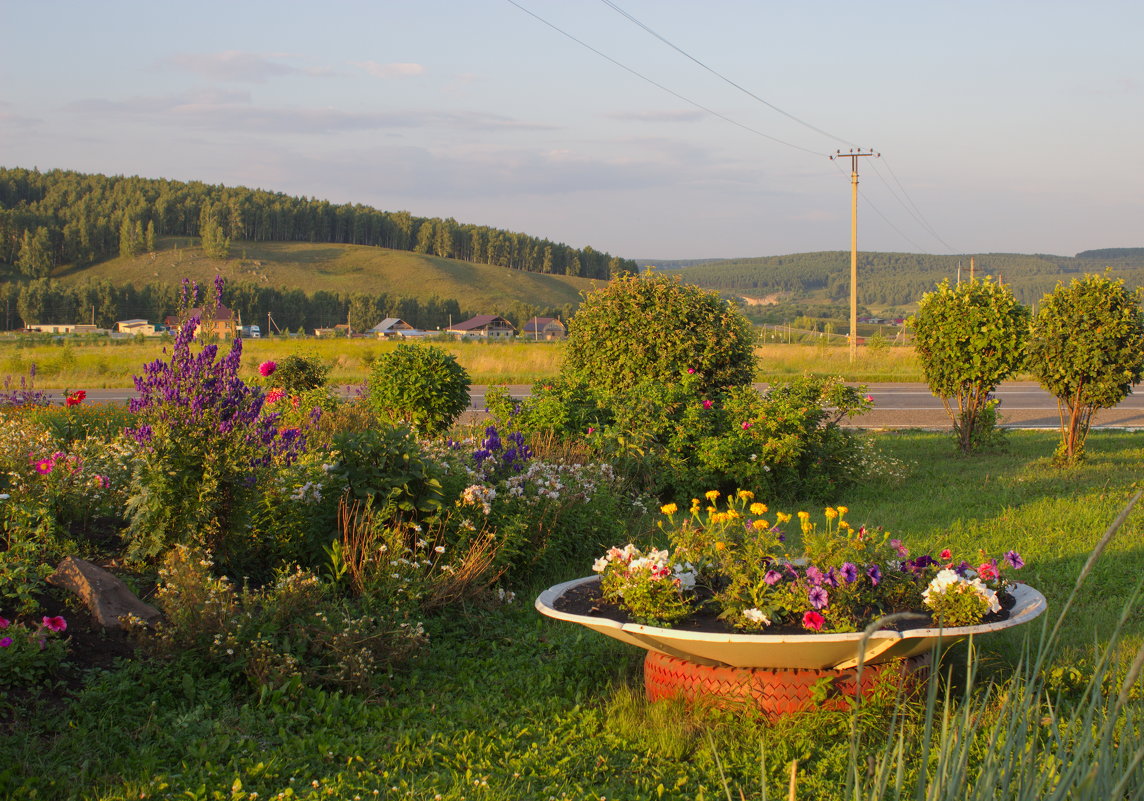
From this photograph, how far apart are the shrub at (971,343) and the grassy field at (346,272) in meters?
101

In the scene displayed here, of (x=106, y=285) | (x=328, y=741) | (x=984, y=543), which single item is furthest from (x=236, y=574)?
(x=106, y=285)

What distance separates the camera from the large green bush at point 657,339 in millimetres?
10727

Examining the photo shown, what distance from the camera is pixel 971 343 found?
11.1m

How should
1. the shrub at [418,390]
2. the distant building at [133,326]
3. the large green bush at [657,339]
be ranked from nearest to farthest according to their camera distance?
1. the shrub at [418,390]
2. the large green bush at [657,339]
3. the distant building at [133,326]

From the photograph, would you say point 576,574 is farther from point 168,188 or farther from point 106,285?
point 168,188

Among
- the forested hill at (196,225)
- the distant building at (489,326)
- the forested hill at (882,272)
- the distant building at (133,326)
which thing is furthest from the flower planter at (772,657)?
the forested hill at (882,272)

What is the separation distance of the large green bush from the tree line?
243 feet

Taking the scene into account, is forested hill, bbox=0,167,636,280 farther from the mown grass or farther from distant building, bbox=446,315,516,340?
the mown grass

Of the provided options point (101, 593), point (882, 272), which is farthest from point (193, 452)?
point (882, 272)

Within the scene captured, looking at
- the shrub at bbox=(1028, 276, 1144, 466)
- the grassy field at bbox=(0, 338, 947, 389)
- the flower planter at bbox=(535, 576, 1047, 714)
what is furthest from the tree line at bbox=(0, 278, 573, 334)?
the flower planter at bbox=(535, 576, 1047, 714)

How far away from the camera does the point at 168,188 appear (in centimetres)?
13475

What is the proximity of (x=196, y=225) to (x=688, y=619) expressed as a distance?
135357mm

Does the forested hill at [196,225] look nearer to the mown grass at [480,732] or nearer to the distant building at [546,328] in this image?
the distant building at [546,328]

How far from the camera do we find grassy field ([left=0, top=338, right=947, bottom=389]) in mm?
25750
